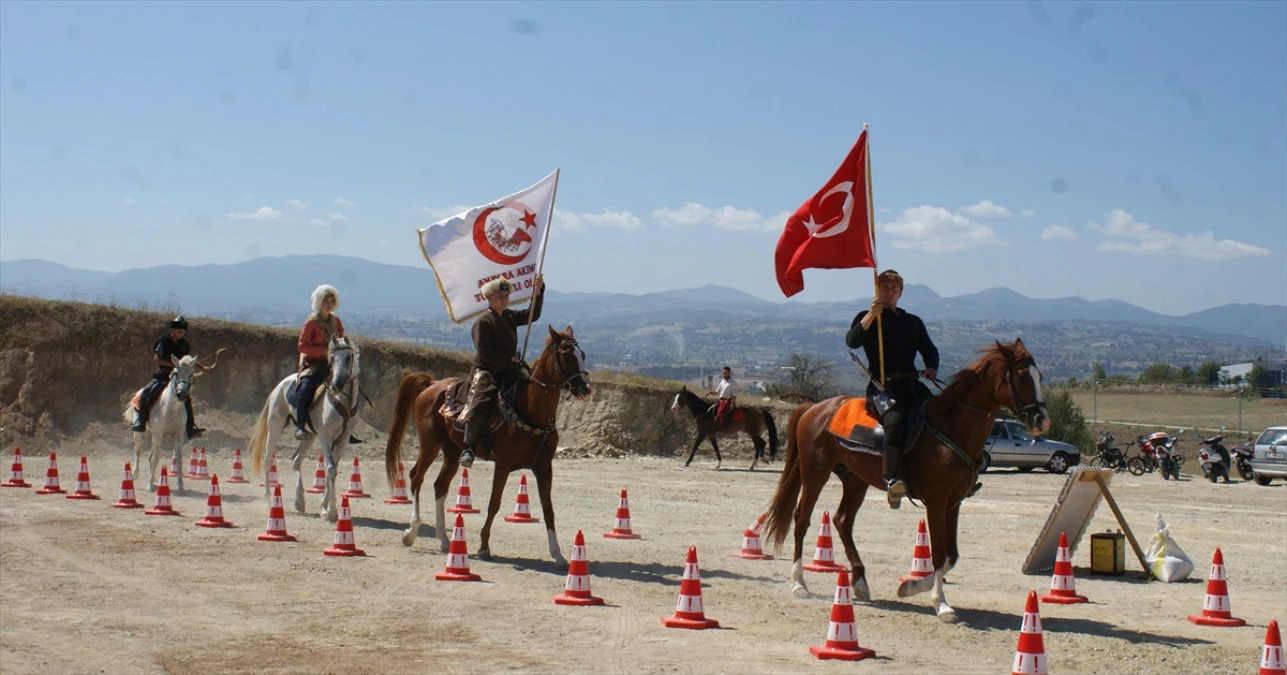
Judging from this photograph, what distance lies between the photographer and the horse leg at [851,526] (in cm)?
1199

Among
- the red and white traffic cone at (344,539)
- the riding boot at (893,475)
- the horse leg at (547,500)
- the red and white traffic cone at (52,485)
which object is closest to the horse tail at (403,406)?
the red and white traffic cone at (344,539)

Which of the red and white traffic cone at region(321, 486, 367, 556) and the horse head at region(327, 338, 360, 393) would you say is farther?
the horse head at region(327, 338, 360, 393)

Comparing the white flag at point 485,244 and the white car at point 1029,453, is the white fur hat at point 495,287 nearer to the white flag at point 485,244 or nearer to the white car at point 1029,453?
the white flag at point 485,244

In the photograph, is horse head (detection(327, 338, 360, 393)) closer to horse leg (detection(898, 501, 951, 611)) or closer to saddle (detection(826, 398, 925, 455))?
saddle (detection(826, 398, 925, 455))

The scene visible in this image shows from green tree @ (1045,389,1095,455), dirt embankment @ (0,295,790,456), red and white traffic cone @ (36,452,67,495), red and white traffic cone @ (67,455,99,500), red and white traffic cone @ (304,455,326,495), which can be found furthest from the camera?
green tree @ (1045,389,1095,455)

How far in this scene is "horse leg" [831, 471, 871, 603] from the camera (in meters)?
12.0

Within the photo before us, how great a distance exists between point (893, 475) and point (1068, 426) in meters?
40.4

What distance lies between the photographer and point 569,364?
13617 millimetres

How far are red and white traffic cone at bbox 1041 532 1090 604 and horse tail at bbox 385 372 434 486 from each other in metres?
7.80

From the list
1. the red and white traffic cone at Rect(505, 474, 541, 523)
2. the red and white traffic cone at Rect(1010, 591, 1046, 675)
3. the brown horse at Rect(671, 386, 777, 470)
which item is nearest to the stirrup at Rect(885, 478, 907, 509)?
the red and white traffic cone at Rect(1010, 591, 1046, 675)

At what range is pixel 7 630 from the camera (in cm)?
1021

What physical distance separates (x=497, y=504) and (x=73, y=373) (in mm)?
21428

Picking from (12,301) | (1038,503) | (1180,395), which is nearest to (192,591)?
(1038,503)

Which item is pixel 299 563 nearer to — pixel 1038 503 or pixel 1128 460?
pixel 1038 503
